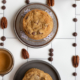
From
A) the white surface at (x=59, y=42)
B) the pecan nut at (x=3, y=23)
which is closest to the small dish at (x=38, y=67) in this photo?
the white surface at (x=59, y=42)

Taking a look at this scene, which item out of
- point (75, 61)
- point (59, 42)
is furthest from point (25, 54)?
point (75, 61)

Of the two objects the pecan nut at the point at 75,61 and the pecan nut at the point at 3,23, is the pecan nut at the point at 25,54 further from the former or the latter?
the pecan nut at the point at 75,61

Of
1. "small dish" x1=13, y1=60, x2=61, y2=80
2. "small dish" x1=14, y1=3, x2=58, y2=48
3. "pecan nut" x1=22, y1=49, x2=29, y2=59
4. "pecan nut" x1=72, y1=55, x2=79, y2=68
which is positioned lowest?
"small dish" x1=13, y1=60, x2=61, y2=80

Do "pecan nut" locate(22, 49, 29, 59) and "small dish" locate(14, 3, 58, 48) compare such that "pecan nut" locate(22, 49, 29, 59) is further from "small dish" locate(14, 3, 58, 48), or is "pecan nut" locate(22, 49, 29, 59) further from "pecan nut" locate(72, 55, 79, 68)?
"pecan nut" locate(72, 55, 79, 68)

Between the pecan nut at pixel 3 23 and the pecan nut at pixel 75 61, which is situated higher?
the pecan nut at pixel 3 23

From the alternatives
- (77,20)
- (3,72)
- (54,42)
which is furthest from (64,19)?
(3,72)

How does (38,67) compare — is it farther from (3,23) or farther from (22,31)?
(3,23)

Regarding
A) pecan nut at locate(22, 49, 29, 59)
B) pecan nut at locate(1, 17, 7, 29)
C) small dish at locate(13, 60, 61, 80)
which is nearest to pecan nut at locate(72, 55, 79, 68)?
small dish at locate(13, 60, 61, 80)

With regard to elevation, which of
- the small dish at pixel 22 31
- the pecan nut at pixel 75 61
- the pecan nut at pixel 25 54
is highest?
the small dish at pixel 22 31
